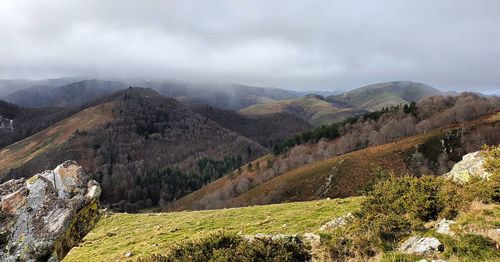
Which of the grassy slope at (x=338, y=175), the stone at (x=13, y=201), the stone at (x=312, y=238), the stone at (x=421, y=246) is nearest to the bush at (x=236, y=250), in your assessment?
the stone at (x=312, y=238)

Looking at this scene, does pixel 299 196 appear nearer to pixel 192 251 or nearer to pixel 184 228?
pixel 184 228

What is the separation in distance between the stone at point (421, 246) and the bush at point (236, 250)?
380 centimetres

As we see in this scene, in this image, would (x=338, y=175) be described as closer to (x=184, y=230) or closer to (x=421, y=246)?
(x=184, y=230)

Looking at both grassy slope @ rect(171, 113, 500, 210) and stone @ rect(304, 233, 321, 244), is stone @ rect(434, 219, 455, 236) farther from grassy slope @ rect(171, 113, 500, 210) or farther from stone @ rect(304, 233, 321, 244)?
grassy slope @ rect(171, 113, 500, 210)

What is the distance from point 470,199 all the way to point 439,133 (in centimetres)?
12262

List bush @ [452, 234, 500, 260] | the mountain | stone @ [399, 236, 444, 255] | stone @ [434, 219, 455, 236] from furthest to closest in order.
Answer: the mountain
stone @ [434, 219, 455, 236]
stone @ [399, 236, 444, 255]
bush @ [452, 234, 500, 260]

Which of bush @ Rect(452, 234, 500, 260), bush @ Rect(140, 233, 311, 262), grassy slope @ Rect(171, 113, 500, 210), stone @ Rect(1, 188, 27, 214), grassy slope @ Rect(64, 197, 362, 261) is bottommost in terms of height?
grassy slope @ Rect(171, 113, 500, 210)

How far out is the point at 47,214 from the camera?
14211 millimetres

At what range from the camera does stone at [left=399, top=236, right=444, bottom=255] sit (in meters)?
12.9

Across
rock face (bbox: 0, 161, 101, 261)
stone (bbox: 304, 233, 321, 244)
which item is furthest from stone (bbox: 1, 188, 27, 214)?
stone (bbox: 304, 233, 321, 244)

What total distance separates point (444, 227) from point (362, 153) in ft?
370

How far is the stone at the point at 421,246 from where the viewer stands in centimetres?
1295

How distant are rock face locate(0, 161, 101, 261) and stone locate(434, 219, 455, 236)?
14.7 m

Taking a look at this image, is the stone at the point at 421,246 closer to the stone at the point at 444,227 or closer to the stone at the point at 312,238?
the stone at the point at 444,227
